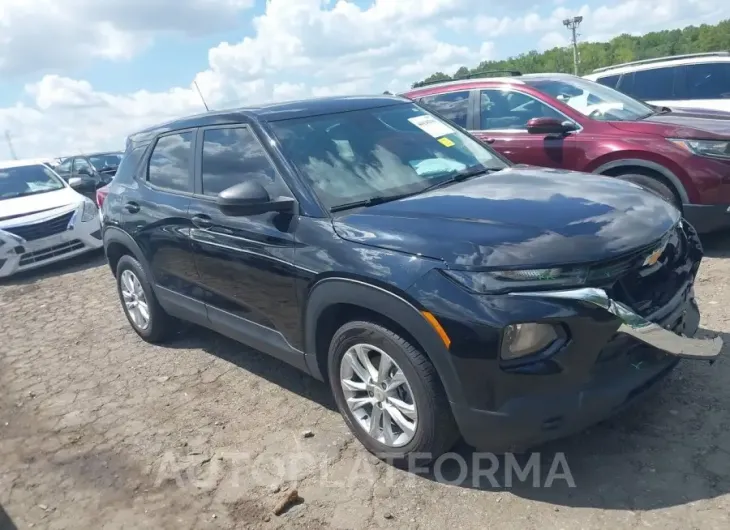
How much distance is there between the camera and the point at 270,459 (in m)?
3.59

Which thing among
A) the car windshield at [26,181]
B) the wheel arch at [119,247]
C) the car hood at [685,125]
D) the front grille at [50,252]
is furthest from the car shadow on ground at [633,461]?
the car windshield at [26,181]

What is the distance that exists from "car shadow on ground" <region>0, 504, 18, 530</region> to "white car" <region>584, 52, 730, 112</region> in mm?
8295

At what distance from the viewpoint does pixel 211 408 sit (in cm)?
431

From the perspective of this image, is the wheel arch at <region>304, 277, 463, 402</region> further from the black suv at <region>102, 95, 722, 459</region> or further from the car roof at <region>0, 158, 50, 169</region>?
the car roof at <region>0, 158, 50, 169</region>

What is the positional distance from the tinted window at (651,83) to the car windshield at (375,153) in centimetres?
604

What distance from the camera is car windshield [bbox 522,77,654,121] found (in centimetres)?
656

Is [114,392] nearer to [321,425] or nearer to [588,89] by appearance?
[321,425]

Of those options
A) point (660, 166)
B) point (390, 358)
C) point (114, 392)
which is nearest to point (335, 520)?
point (390, 358)

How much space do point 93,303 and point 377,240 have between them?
515 centimetres

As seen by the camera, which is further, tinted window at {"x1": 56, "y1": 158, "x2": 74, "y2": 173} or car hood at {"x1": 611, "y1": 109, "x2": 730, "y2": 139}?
tinted window at {"x1": 56, "y1": 158, "x2": 74, "y2": 173}

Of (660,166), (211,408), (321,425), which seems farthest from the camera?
(660,166)

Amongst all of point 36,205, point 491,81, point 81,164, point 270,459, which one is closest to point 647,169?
point 491,81

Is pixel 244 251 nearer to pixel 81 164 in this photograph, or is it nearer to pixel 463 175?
pixel 463 175

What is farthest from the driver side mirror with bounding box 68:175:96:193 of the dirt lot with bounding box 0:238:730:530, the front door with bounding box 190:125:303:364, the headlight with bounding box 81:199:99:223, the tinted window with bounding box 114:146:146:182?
the front door with bounding box 190:125:303:364
